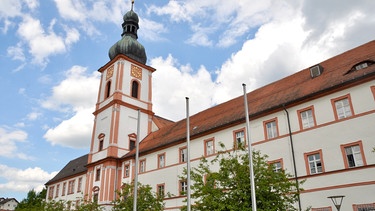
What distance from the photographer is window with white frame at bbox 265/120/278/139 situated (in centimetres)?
2288

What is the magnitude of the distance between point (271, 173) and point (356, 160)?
5.89 meters

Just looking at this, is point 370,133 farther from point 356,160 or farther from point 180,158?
point 180,158

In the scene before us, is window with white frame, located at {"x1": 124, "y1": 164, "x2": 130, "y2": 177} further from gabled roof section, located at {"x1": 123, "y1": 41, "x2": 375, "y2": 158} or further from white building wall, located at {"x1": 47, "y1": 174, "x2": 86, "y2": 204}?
white building wall, located at {"x1": 47, "y1": 174, "x2": 86, "y2": 204}

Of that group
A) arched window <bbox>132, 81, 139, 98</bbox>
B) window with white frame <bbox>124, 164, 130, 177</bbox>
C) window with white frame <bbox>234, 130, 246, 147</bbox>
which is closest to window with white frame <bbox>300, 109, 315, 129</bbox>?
window with white frame <bbox>234, 130, 246, 147</bbox>

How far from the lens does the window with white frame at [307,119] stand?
20958 millimetres

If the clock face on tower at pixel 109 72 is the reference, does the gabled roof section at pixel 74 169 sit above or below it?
below

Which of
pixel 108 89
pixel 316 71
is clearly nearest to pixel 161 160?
pixel 108 89

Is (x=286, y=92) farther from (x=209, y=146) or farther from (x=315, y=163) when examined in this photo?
(x=209, y=146)

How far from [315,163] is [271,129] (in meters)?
4.15

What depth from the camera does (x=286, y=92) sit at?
2448 cm

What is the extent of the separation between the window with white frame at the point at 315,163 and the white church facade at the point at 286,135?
2.2 inches

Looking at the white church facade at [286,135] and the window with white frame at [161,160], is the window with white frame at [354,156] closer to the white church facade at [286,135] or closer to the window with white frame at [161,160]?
the white church facade at [286,135]

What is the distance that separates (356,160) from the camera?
18141 millimetres

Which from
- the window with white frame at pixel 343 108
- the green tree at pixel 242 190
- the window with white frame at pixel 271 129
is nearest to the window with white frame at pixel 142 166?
the window with white frame at pixel 271 129
